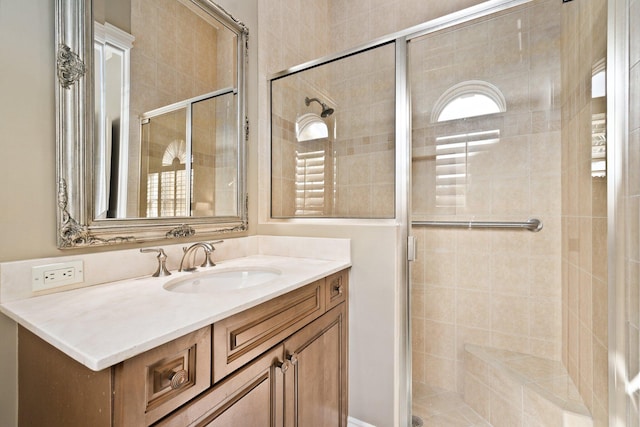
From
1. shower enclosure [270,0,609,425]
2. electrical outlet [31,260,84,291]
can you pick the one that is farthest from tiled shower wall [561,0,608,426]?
electrical outlet [31,260,84,291]

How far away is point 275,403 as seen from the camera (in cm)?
91

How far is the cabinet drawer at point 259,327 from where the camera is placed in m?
0.74

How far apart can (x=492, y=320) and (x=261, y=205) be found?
1630 mm

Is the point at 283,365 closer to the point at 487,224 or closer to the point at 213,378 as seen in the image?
the point at 213,378

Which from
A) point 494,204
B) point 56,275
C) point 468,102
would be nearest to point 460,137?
point 468,102

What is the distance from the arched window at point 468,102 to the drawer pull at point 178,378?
6.29 feet

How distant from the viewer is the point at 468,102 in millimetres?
1864

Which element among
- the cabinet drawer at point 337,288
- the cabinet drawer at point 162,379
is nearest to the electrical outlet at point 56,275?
the cabinet drawer at point 162,379

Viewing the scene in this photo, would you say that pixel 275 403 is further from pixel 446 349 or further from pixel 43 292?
pixel 446 349

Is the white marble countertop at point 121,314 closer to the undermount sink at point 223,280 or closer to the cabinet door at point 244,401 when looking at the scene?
the undermount sink at point 223,280

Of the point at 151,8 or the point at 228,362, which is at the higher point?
the point at 151,8

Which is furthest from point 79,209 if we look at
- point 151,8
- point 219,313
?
point 151,8

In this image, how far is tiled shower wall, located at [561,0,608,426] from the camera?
1.17 metres

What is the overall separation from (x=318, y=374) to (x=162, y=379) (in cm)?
68
